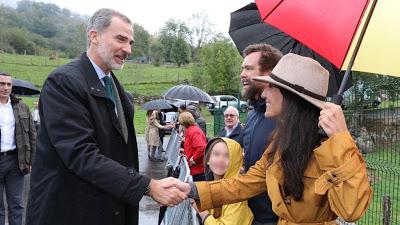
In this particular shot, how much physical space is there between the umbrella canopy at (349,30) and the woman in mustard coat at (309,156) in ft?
0.56

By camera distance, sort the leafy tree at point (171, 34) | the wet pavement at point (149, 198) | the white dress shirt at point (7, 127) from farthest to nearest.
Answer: the leafy tree at point (171, 34) < the wet pavement at point (149, 198) < the white dress shirt at point (7, 127)

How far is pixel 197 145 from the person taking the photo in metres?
8.31

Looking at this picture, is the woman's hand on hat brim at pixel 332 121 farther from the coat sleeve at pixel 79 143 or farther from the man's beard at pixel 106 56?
the man's beard at pixel 106 56

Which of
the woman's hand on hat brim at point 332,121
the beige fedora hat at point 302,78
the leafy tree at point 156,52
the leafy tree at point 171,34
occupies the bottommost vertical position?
the woman's hand on hat brim at point 332,121

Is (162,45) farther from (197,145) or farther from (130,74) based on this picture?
(197,145)

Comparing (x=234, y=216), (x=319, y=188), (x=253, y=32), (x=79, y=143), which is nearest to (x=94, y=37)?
(x=79, y=143)

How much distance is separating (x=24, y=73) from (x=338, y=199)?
75.9m

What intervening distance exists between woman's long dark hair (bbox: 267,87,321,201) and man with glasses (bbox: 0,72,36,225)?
4.23 metres

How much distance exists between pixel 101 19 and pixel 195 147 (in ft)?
17.7

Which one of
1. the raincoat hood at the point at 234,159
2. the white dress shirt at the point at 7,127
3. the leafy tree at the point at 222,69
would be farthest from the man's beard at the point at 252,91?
the leafy tree at the point at 222,69

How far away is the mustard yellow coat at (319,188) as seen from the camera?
2.13 m

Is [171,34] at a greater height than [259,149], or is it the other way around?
[171,34]

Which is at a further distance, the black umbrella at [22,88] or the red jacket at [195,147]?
the black umbrella at [22,88]

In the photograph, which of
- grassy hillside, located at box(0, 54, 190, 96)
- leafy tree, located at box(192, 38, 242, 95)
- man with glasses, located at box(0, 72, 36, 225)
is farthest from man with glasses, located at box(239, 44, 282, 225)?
grassy hillside, located at box(0, 54, 190, 96)
